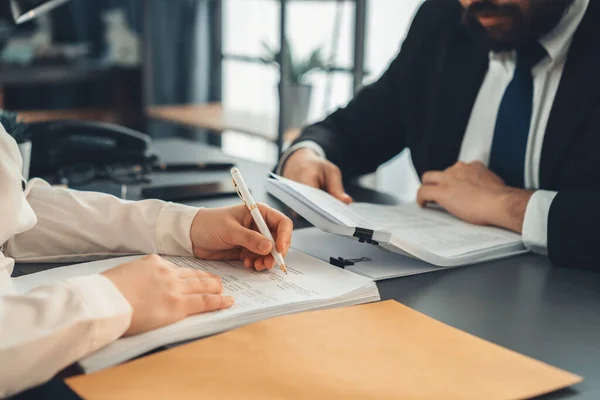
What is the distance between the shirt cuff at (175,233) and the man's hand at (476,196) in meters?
0.46

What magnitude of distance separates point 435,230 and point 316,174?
28 centimetres

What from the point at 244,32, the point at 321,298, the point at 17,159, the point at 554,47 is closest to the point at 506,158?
the point at 554,47

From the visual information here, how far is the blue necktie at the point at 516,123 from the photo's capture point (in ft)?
4.45

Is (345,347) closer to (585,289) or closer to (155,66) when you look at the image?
(585,289)

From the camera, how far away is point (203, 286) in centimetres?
79

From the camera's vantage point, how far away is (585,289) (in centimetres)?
95

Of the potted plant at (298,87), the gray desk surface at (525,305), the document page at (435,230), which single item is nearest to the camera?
the gray desk surface at (525,305)

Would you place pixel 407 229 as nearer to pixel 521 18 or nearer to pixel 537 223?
pixel 537 223

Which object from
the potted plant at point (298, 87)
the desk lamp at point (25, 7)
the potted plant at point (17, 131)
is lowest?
the potted plant at point (298, 87)

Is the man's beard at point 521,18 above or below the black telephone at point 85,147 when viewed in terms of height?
above

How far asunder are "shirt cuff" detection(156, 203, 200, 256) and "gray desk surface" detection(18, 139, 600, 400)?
6.8 inches

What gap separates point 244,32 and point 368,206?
2.93 meters

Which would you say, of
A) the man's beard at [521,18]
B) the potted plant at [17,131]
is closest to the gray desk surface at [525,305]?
the potted plant at [17,131]

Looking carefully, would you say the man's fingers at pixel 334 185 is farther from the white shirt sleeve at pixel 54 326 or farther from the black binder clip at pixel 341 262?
the white shirt sleeve at pixel 54 326
